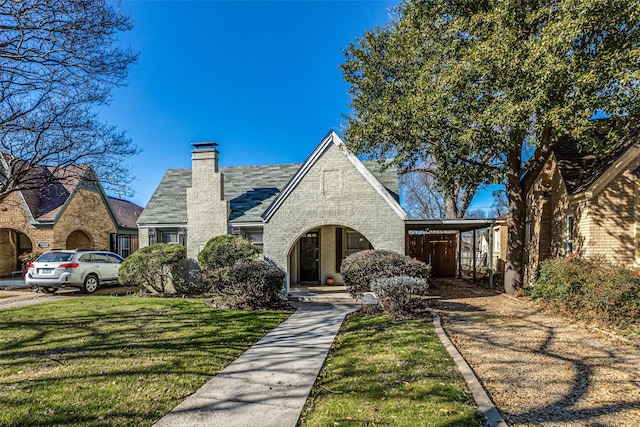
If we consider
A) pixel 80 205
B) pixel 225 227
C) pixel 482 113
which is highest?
pixel 482 113

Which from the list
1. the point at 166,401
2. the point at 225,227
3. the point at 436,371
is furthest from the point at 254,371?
the point at 225,227

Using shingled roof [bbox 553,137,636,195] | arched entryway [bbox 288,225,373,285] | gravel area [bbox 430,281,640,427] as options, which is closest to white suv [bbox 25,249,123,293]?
arched entryway [bbox 288,225,373,285]

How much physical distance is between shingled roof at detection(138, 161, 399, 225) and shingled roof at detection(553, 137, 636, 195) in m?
6.25

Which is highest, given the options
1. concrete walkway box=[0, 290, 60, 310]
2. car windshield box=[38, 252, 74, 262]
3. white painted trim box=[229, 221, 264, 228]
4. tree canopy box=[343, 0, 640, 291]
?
tree canopy box=[343, 0, 640, 291]

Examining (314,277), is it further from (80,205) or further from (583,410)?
(80,205)

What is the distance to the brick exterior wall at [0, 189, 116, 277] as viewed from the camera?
17234 mm

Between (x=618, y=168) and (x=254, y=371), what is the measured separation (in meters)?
12.8

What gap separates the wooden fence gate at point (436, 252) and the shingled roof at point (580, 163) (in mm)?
6947

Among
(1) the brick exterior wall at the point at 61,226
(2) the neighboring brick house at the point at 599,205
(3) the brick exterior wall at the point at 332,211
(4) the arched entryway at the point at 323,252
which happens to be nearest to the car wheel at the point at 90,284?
(1) the brick exterior wall at the point at 61,226

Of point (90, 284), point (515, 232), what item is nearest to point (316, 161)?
point (515, 232)

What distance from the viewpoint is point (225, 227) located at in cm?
1444

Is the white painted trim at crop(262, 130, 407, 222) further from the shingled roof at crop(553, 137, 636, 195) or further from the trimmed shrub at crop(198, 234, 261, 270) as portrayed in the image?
the shingled roof at crop(553, 137, 636, 195)

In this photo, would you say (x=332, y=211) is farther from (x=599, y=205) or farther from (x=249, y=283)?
(x=599, y=205)

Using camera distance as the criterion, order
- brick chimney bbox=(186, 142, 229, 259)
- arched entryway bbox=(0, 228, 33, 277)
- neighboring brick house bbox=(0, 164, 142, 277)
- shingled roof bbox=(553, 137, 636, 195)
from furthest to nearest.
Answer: arched entryway bbox=(0, 228, 33, 277), neighboring brick house bbox=(0, 164, 142, 277), brick chimney bbox=(186, 142, 229, 259), shingled roof bbox=(553, 137, 636, 195)
